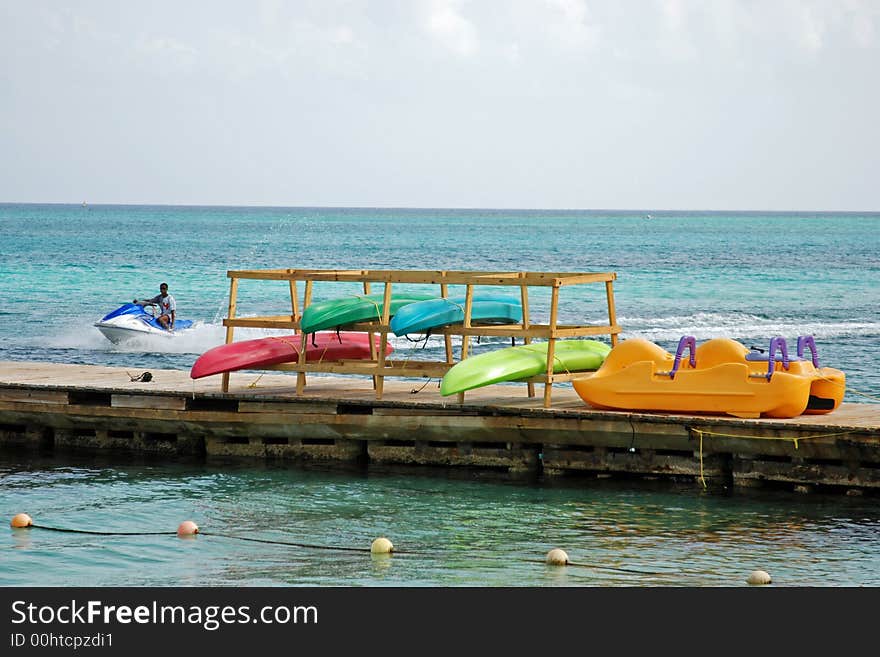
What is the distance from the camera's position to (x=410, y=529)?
1409 cm

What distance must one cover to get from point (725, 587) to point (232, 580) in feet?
13.5

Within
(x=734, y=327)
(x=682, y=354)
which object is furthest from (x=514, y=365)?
(x=734, y=327)

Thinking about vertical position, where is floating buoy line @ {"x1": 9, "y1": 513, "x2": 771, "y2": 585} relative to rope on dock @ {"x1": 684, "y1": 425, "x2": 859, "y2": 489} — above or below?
below

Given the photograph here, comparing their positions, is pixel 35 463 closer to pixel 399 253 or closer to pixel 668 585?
pixel 668 585

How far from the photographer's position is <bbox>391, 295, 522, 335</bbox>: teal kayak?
53.6 ft

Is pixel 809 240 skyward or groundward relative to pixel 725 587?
skyward

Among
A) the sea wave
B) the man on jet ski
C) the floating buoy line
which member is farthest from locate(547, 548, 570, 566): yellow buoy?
the sea wave

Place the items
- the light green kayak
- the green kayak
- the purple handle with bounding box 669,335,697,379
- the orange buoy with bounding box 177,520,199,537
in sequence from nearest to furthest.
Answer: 1. the orange buoy with bounding box 177,520,199,537
2. the purple handle with bounding box 669,335,697,379
3. the light green kayak
4. the green kayak

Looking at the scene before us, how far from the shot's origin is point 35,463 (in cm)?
1750

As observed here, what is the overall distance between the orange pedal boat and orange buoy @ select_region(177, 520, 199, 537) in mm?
4766

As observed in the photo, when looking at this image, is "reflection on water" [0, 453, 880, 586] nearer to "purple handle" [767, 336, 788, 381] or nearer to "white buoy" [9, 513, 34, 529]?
"white buoy" [9, 513, 34, 529]

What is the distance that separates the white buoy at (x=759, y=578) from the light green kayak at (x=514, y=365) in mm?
4817
